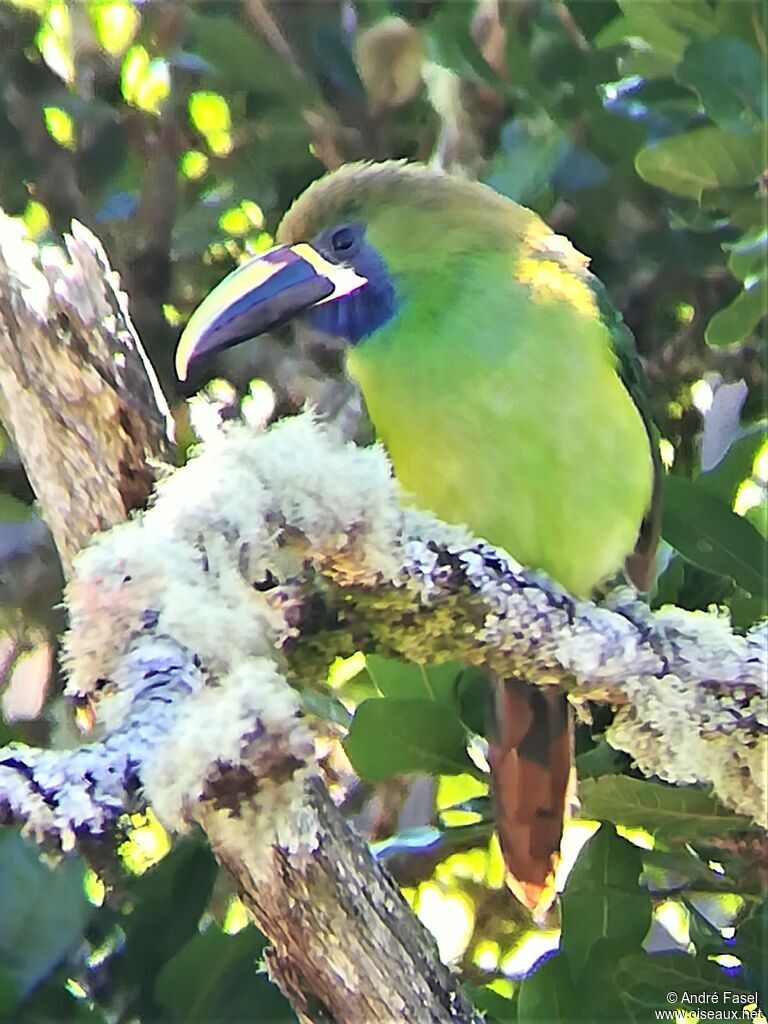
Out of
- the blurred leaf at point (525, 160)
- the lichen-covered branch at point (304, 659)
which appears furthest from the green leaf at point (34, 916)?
the blurred leaf at point (525, 160)

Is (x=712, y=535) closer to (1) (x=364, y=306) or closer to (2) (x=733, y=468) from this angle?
(2) (x=733, y=468)

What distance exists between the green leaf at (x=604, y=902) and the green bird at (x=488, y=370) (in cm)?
3

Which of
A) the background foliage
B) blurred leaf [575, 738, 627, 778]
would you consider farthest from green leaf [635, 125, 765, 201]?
blurred leaf [575, 738, 627, 778]

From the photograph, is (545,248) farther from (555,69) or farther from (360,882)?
(360,882)

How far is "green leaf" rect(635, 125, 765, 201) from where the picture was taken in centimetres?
101

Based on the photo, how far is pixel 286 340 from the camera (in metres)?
0.98

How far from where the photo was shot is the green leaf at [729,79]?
1.00 m

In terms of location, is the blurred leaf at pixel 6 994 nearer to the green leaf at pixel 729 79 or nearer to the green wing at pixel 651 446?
the green wing at pixel 651 446

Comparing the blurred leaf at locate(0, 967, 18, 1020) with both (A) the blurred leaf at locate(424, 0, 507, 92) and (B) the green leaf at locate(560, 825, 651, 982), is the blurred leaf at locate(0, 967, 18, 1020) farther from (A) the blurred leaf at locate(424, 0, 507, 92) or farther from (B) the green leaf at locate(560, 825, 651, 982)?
(A) the blurred leaf at locate(424, 0, 507, 92)

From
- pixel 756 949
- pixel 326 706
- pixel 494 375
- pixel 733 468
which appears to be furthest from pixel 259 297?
pixel 756 949

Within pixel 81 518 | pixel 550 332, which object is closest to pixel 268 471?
pixel 81 518

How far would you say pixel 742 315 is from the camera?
1048 millimetres

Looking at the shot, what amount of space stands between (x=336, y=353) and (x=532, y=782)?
358 mm

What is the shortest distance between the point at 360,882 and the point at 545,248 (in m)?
0.49
